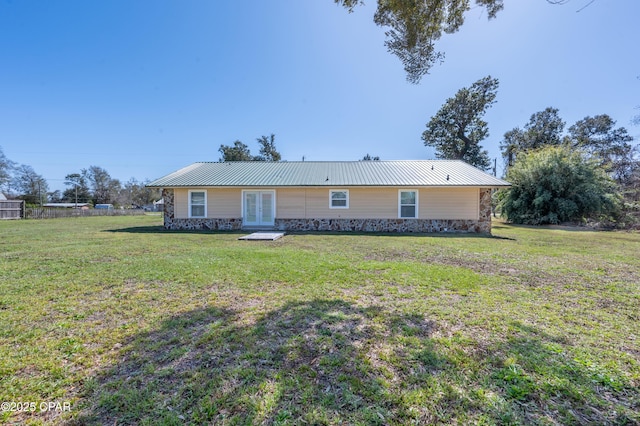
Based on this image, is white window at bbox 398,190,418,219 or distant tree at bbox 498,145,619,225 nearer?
white window at bbox 398,190,418,219

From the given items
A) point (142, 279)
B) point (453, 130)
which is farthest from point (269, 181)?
point (453, 130)

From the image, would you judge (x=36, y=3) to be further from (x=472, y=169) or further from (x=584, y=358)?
(x=472, y=169)

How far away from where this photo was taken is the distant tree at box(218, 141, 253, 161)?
39731mm

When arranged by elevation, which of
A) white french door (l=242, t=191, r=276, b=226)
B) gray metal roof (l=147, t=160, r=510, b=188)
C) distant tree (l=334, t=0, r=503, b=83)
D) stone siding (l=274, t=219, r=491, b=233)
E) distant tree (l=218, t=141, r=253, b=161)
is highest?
distant tree (l=218, t=141, r=253, b=161)

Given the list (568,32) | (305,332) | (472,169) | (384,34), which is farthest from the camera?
(472,169)

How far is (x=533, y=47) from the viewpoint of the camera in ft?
25.8

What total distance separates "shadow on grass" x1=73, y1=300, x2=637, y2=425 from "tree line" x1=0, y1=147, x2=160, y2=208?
5769cm

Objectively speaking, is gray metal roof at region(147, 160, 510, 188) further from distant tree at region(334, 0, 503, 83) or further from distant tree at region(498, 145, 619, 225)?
distant tree at region(334, 0, 503, 83)

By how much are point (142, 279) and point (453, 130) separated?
33859 mm

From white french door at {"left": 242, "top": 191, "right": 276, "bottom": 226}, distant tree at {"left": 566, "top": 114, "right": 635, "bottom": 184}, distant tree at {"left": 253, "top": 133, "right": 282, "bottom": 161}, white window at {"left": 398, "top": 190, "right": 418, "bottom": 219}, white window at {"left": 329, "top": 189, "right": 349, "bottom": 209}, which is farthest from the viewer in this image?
distant tree at {"left": 253, "top": 133, "right": 282, "bottom": 161}

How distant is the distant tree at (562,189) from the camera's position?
16031 mm

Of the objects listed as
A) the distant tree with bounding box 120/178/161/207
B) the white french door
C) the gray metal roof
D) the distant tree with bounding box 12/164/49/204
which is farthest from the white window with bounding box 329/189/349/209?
the distant tree with bounding box 120/178/161/207

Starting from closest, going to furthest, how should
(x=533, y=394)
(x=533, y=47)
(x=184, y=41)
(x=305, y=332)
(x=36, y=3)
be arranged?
(x=533, y=394) < (x=305, y=332) < (x=533, y=47) < (x=36, y=3) < (x=184, y=41)

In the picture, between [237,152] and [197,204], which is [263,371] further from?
[237,152]
